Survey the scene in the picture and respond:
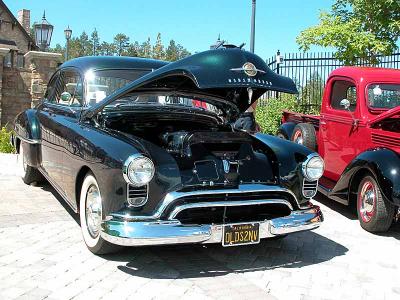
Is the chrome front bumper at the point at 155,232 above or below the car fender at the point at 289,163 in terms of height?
below

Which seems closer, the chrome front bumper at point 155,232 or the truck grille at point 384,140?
the chrome front bumper at point 155,232

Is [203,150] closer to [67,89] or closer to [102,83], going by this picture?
[102,83]

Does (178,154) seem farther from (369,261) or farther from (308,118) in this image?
(308,118)

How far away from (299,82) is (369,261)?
10.4 meters

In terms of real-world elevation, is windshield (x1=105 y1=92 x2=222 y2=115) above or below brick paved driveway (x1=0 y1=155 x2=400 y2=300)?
above

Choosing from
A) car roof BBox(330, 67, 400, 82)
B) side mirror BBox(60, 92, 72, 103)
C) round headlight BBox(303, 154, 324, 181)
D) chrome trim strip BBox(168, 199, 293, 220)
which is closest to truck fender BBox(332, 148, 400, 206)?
round headlight BBox(303, 154, 324, 181)

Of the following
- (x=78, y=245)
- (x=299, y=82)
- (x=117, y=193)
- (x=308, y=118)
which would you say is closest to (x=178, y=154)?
(x=117, y=193)

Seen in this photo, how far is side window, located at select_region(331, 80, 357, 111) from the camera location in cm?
680

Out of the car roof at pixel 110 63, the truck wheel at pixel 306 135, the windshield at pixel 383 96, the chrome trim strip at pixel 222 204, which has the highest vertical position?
the car roof at pixel 110 63

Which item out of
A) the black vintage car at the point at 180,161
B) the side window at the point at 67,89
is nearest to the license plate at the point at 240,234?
the black vintage car at the point at 180,161

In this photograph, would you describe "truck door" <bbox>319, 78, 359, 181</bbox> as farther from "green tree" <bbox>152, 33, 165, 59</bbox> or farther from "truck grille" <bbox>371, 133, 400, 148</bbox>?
"green tree" <bbox>152, 33, 165, 59</bbox>

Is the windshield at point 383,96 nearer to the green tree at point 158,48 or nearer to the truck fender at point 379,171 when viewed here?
the truck fender at point 379,171

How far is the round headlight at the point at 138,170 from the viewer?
3693mm

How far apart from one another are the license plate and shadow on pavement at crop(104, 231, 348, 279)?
11.6 inches
